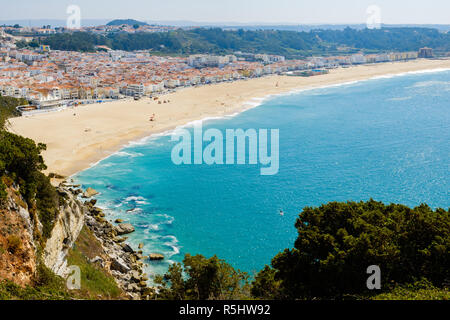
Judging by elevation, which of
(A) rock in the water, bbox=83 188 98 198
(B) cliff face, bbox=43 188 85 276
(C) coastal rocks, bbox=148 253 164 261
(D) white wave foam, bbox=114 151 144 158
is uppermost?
Answer: (B) cliff face, bbox=43 188 85 276

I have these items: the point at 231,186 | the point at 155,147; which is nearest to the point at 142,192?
the point at 231,186

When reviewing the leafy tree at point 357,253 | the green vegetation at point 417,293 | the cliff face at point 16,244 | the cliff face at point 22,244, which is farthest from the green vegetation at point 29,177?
the green vegetation at point 417,293

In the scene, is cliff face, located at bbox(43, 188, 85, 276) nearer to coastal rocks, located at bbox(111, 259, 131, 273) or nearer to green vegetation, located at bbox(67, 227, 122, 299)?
green vegetation, located at bbox(67, 227, 122, 299)

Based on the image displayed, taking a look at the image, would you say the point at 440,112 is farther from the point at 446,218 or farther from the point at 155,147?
the point at 446,218

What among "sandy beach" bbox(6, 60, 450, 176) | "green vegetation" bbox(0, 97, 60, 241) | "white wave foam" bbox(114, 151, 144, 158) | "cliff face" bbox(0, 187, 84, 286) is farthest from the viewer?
"white wave foam" bbox(114, 151, 144, 158)

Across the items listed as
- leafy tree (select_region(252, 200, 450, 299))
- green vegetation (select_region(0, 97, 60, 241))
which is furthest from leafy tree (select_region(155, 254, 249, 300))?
green vegetation (select_region(0, 97, 60, 241))
